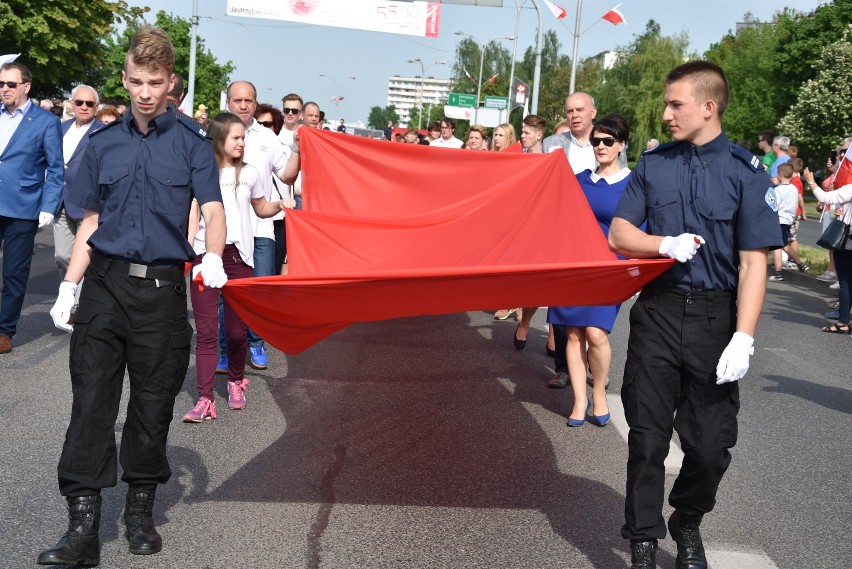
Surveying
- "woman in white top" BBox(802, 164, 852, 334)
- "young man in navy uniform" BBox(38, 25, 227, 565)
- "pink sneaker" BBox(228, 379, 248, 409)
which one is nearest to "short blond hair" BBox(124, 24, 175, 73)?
"young man in navy uniform" BBox(38, 25, 227, 565)

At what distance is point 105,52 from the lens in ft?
161

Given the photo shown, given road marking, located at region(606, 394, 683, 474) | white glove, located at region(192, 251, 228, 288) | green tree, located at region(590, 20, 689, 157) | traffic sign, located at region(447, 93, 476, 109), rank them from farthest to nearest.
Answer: traffic sign, located at region(447, 93, 476, 109) < green tree, located at region(590, 20, 689, 157) < road marking, located at region(606, 394, 683, 474) < white glove, located at region(192, 251, 228, 288)

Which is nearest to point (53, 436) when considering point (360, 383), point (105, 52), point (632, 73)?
point (360, 383)

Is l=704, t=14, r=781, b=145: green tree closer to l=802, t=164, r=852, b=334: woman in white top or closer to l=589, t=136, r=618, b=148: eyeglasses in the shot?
l=802, t=164, r=852, b=334: woman in white top

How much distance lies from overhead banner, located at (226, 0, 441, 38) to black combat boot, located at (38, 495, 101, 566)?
35304 millimetres

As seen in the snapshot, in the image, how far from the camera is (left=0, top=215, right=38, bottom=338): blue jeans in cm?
851

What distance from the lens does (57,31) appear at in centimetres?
4275

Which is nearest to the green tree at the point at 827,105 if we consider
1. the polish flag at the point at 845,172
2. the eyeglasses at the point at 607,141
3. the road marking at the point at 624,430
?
the polish flag at the point at 845,172

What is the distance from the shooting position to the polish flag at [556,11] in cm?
3238

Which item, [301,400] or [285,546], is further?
[301,400]

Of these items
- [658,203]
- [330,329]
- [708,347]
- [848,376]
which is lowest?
[848,376]

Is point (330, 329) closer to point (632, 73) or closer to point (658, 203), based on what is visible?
point (658, 203)

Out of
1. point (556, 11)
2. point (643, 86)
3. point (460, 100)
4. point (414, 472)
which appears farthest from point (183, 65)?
point (414, 472)

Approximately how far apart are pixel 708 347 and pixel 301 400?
3.88 m
